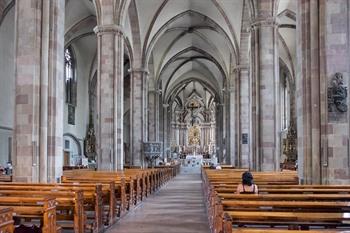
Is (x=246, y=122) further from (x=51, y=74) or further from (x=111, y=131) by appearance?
(x=51, y=74)

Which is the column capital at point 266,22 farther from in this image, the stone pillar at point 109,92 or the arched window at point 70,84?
the arched window at point 70,84

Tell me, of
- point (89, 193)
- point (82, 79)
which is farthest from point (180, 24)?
point (89, 193)

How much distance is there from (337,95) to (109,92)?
12.2m

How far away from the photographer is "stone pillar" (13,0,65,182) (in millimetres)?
11625

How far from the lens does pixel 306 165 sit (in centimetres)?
1100

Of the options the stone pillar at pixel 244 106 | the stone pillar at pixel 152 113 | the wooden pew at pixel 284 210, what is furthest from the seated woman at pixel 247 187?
the stone pillar at pixel 152 113

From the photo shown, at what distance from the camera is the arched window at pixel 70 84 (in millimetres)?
32781

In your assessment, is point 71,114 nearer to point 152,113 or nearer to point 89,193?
point 152,113

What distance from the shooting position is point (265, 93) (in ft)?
59.3

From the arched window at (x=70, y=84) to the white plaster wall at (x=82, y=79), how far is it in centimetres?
60

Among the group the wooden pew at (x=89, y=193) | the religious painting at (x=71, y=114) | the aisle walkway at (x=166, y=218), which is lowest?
the aisle walkway at (x=166, y=218)

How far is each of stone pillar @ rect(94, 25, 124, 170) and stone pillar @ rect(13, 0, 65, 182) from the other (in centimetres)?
770

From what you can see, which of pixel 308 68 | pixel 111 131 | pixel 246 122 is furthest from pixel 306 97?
pixel 246 122

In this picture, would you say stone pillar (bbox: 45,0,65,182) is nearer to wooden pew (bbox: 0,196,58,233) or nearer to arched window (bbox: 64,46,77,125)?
wooden pew (bbox: 0,196,58,233)
